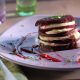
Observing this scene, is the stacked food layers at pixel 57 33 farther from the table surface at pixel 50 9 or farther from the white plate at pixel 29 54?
the table surface at pixel 50 9

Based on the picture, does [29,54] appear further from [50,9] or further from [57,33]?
[50,9]

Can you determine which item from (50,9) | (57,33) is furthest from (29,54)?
(50,9)

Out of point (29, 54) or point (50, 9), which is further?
point (50, 9)

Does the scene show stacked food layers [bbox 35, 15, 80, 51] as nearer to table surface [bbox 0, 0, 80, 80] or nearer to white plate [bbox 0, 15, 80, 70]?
white plate [bbox 0, 15, 80, 70]

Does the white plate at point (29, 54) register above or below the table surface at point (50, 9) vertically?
below

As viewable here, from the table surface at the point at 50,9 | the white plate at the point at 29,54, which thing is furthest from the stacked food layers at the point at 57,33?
the table surface at the point at 50,9
